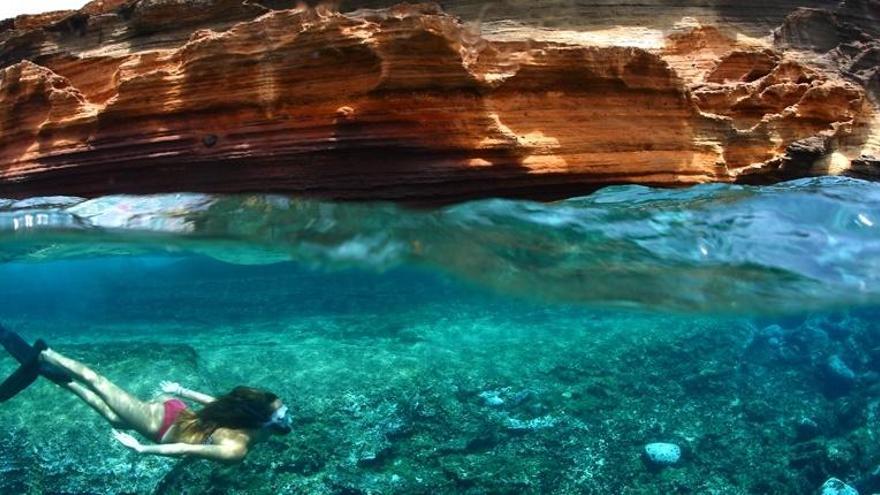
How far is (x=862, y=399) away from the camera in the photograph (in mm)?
16969

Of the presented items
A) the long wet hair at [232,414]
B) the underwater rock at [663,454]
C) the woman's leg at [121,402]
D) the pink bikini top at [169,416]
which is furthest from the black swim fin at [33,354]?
the underwater rock at [663,454]

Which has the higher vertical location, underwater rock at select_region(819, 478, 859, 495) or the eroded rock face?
the eroded rock face

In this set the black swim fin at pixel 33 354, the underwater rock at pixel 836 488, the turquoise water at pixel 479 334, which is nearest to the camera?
the turquoise water at pixel 479 334

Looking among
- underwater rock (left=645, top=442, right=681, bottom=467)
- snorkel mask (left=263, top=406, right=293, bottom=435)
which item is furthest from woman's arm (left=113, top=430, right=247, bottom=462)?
underwater rock (left=645, top=442, right=681, bottom=467)

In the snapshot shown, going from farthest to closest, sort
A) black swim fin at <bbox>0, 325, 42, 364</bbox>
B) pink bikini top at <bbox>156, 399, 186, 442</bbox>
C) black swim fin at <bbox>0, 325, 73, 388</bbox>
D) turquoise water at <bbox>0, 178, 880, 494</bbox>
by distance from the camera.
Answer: black swim fin at <bbox>0, 325, 42, 364</bbox> → black swim fin at <bbox>0, 325, 73, 388</bbox> → pink bikini top at <bbox>156, 399, 186, 442</bbox> → turquoise water at <bbox>0, 178, 880, 494</bbox>

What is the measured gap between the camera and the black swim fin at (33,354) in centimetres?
1038

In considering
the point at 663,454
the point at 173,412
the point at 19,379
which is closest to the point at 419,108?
the point at 173,412

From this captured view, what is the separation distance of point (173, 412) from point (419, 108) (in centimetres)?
701

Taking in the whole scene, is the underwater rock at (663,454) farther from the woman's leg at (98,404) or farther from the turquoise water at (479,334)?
the woman's leg at (98,404)

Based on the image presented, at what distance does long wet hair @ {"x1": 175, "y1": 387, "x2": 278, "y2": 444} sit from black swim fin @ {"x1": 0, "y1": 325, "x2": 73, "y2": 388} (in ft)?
9.24

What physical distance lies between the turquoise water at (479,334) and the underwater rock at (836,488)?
0.99 metres

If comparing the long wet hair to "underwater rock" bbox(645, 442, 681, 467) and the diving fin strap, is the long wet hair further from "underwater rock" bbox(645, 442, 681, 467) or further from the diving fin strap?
"underwater rock" bbox(645, 442, 681, 467)

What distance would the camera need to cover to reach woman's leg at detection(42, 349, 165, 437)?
31.7ft

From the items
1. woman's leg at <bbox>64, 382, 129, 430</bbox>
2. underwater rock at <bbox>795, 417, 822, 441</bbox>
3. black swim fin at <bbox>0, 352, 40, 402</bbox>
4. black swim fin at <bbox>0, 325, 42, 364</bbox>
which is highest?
black swim fin at <bbox>0, 325, 42, 364</bbox>
